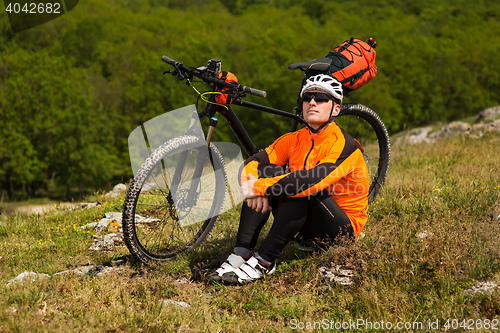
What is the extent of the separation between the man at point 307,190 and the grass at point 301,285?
0.22 metres

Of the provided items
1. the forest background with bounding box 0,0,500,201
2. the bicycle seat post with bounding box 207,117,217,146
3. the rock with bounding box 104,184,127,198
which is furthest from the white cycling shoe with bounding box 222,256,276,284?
the forest background with bounding box 0,0,500,201

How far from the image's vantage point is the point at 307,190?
356 centimetres

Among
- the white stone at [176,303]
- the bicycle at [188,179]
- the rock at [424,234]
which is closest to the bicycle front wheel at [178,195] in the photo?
the bicycle at [188,179]

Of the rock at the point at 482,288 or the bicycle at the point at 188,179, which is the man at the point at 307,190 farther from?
the rock at the point at 482,288

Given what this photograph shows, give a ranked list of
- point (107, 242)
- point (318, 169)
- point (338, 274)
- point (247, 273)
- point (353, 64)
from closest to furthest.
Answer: point (318, 169) → point (247, 273) → point (338, 274) → point (353, 64) → point (107, 242)

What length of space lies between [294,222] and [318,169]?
51cm

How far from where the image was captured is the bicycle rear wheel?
5.47 metres

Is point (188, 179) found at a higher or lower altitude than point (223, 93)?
lower

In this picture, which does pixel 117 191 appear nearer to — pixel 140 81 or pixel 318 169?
pixel 318 169

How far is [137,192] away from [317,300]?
71.3 inches

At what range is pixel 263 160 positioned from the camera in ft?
13.1

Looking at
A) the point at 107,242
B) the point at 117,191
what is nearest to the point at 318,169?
the point at 107,242

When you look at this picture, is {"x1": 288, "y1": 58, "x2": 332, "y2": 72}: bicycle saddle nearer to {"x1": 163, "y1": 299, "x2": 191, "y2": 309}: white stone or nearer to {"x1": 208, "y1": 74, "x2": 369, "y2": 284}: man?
{"x1": 208, "y1": 74, "x2": 369, "y2": 284}: man

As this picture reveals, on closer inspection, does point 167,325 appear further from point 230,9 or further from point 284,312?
point 230,9
